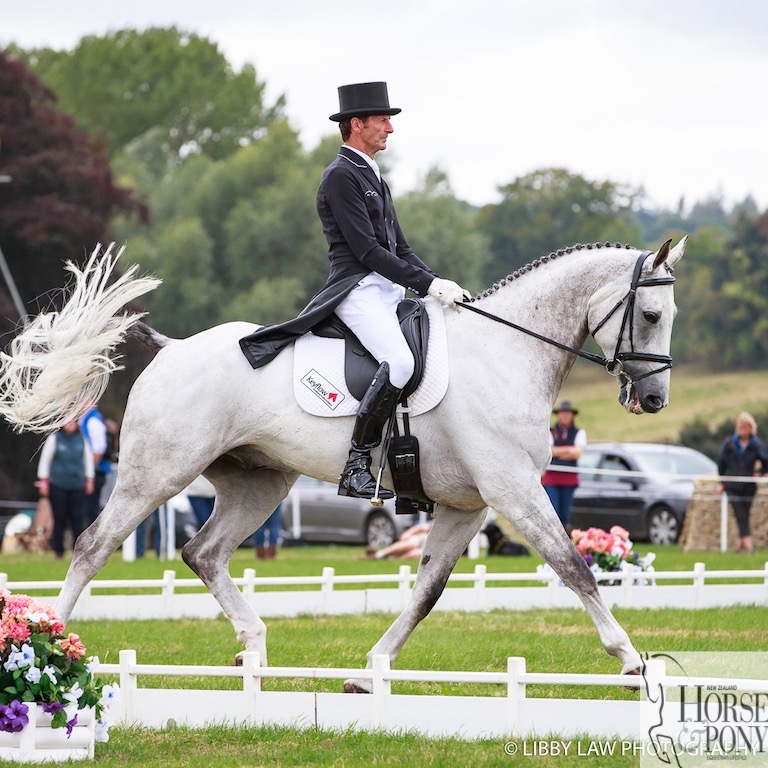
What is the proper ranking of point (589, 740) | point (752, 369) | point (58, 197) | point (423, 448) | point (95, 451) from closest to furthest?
point (589, 740) → point (423, 448) → point (95, 451) → point (58, 197) → point (752, 369)

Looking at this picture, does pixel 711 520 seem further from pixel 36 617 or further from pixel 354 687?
pixel 36 617

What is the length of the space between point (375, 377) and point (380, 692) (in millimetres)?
1763

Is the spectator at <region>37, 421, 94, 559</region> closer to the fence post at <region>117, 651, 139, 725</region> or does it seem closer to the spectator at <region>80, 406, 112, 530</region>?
the spectator at <region>80, 406, 112, 530</region>

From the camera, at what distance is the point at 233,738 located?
6789 mm

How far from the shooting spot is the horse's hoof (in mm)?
7625

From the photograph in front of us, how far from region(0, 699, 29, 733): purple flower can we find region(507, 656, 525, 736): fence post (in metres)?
2.31

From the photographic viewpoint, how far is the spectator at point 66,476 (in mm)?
18453

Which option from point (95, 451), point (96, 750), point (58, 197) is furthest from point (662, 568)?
point (58, 197)

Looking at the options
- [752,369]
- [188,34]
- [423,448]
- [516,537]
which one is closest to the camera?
[423,448]

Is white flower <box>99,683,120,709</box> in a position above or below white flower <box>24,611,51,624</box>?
below

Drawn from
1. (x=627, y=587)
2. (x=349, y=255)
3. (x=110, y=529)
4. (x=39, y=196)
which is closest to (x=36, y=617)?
(x=110, y=529)

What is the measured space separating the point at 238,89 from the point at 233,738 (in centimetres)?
6940

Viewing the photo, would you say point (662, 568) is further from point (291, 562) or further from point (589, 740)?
point (589, 740)

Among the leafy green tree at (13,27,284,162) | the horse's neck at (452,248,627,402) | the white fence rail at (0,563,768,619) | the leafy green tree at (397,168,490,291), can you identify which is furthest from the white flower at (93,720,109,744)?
the leafy green tree at (13,27,284,162)
